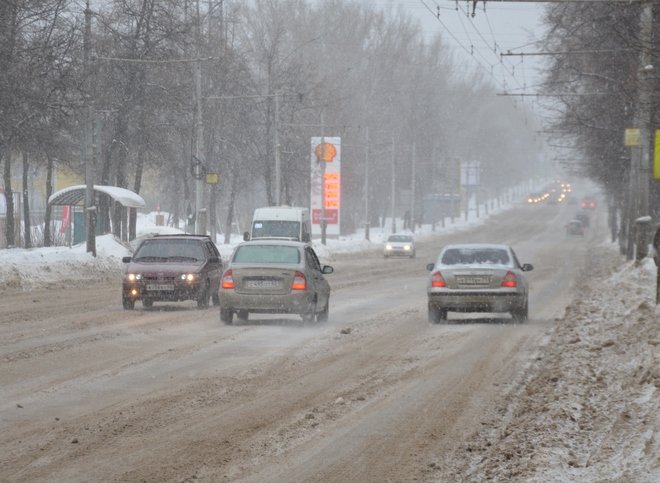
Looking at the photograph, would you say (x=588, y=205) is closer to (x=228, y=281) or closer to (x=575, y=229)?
(x=575, y=229)

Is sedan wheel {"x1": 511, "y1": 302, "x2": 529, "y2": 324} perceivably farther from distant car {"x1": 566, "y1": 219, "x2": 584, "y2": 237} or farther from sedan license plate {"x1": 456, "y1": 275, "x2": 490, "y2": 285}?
distant car {"x1": 566, "y1": 219, "x2": 584, "y2": 237}

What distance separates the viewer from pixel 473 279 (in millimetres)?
23531

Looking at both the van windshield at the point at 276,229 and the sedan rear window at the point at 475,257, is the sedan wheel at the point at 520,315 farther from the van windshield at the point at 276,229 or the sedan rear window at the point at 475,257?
the van windshield at the point at 276,229

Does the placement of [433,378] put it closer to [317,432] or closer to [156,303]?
[317,432]

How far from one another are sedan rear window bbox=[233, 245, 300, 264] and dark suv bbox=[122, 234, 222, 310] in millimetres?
2923

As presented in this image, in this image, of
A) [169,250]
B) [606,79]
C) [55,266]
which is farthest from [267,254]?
[606,79]

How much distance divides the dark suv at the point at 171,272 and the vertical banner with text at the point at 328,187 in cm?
4686

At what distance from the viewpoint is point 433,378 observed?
14.8 metres

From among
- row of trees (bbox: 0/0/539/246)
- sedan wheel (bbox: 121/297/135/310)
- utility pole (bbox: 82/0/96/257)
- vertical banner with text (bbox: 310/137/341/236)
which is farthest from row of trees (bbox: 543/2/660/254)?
vertical banner with text (bbox: 310/137/341/236)

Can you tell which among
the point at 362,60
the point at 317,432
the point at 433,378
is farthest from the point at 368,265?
the point at 362,60

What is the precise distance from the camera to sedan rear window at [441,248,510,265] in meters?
24.1

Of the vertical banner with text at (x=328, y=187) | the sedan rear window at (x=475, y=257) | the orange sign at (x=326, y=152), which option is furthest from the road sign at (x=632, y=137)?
the vertical banner with text at (x=328, y=187)

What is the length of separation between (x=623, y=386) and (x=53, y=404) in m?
5.47

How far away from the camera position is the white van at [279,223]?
4650cm
